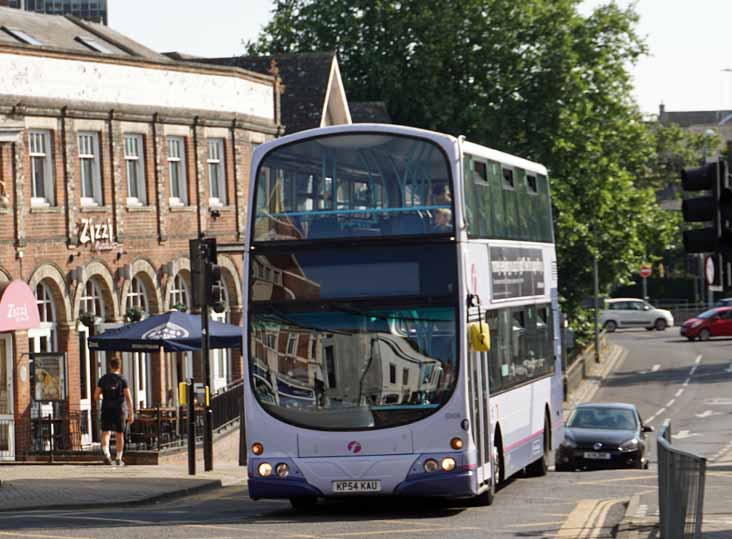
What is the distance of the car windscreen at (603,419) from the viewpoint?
35250mm

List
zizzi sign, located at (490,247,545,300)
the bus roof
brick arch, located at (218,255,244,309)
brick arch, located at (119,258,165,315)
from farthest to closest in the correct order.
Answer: brick arch, located at (218,255,244,309), brick arch, located at (119,258,165,315), zizzi sign, located at (490,247,545,300), the bus roof

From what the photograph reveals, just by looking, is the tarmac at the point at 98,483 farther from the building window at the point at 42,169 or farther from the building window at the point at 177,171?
the building window at the point at 177,171

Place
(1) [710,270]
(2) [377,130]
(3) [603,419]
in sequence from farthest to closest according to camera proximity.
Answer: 1. (1) [710,270]
2. (3) [603,419]
3. (2) [377,130]

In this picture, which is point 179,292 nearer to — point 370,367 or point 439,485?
point 370,367

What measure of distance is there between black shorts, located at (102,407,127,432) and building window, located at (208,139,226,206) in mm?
13756

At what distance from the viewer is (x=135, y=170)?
132 ft

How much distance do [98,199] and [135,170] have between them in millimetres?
1805

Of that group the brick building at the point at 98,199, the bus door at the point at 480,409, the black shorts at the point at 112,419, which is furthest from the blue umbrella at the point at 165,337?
the bus door at the point at 480,409

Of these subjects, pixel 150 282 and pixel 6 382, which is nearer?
pixel 6 382

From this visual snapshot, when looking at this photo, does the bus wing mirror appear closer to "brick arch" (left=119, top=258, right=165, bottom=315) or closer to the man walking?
the man walking

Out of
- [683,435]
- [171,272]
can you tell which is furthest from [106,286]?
[683,435]

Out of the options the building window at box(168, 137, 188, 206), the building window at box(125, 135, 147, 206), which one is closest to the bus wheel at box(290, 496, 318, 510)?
the building window at box(125, 135, 147, 206)

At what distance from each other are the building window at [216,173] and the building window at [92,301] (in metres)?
5.67

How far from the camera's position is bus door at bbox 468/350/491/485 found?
19750 millimetres
